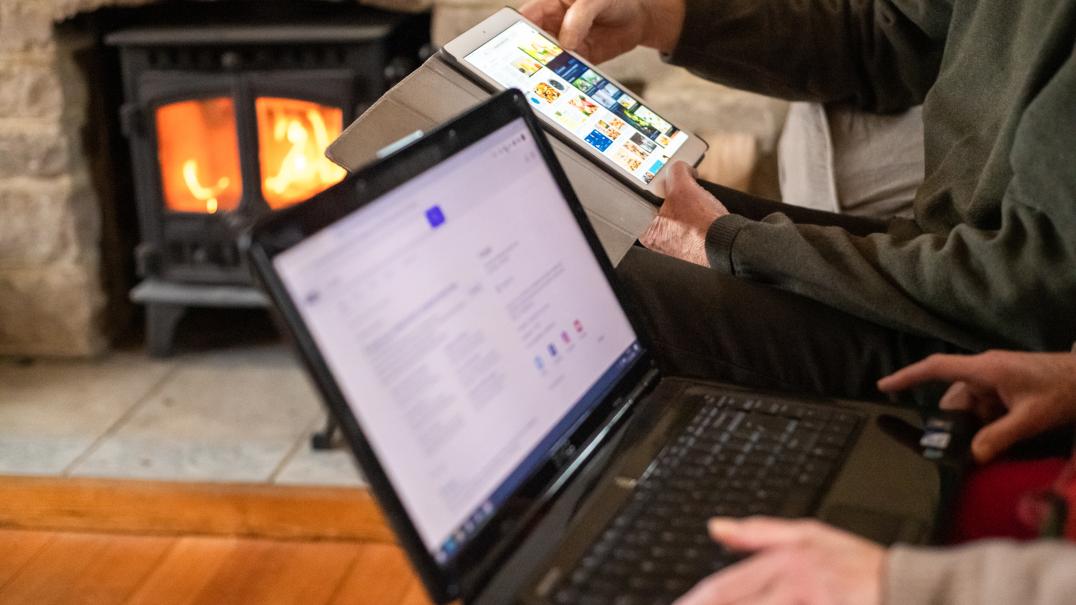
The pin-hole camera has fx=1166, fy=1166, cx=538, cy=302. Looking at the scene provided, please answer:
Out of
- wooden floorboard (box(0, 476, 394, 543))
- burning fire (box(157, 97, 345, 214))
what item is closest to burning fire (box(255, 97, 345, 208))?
burning fire (box(157, 97, 345, 214))

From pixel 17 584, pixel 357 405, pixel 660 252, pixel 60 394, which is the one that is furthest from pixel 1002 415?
pixel 60 394

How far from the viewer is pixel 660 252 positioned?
1125 millimetres

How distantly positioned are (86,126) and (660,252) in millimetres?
1447

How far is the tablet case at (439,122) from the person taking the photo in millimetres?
1019

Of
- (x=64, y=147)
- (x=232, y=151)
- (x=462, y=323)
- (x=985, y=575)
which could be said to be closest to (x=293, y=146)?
(x=232, y=151)

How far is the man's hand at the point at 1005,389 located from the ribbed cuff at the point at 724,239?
8.6 inches

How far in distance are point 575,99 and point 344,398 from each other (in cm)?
59

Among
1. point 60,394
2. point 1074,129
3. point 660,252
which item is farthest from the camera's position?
point 60,394

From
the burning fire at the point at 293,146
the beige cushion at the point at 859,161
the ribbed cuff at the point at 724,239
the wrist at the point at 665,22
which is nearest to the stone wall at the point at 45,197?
the burning fire at the point at 293,146

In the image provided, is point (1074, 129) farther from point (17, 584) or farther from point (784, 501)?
point (17, 584)

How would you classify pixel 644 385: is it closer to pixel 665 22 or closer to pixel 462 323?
pixel 462 323

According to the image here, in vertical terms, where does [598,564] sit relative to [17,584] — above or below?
above

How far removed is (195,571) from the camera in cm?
146

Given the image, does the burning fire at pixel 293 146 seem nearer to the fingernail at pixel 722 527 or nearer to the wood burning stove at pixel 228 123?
the wood burning stove at pixel 228 123
